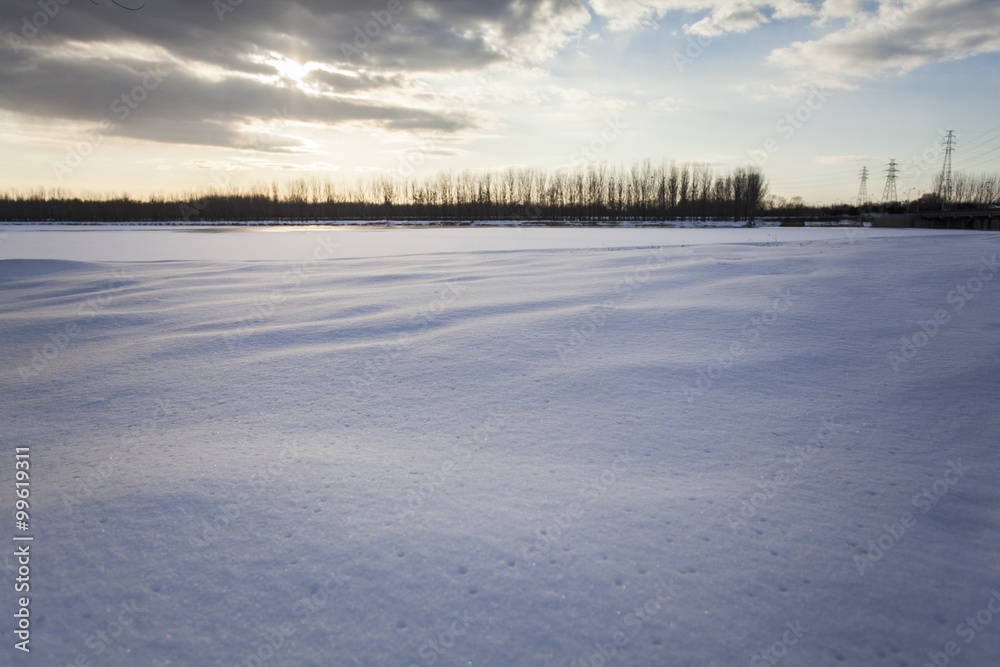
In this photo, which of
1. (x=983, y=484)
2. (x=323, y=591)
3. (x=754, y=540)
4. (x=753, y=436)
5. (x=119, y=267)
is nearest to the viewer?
(x=323, y=591)

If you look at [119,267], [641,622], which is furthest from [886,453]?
[119,267]

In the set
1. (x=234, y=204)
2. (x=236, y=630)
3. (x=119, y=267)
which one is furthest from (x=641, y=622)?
(x=234, y=204)

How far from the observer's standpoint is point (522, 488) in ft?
9.03

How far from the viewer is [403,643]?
1845 mm

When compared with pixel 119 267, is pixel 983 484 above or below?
below

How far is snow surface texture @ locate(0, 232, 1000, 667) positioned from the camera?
1890mm

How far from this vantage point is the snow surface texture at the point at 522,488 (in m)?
1.89

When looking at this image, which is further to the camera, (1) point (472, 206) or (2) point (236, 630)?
(1) point (472, 206)

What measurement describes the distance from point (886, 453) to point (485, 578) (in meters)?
2.74

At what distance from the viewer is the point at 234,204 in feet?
269

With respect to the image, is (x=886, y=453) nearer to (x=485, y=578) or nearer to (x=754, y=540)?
(x=754, y=540)

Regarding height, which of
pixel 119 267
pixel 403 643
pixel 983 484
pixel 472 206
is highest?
pixel 472 206

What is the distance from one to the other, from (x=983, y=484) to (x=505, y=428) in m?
2.83

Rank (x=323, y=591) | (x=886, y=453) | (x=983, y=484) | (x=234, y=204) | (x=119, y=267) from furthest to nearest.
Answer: (x=234, y=204) → (x=119, y=267) → (x=886, y=453) → (x=983, y=484) → (x=323, y=591)
